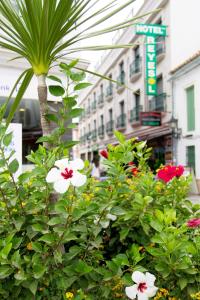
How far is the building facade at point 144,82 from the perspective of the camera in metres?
15.5

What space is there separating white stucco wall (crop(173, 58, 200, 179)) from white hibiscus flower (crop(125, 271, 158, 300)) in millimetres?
12387

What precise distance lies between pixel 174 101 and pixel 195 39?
313cm

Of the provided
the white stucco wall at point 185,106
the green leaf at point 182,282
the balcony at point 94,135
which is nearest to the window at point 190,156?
the white stucco wall at point 185,106

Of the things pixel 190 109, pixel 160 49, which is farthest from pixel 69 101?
pixel 160 49

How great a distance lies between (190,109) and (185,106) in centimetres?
36

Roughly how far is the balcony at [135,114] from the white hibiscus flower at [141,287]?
1784 centimetres

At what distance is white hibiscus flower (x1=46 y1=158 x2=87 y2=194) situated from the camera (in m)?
1.11

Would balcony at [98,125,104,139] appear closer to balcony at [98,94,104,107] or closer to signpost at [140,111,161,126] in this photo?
balcony at [98,94,104,107]

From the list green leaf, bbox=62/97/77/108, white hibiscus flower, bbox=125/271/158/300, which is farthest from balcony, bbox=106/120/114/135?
white hibiscus flower, bbox=125/271/158/300

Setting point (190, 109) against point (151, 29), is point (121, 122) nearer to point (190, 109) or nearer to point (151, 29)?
point (151, 29)

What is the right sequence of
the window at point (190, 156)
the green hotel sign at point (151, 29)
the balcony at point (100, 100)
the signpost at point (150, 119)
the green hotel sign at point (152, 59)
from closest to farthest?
the window at point (190, 156)
the green hotel sign at point (151, 29)
the green hotel sign at point (152, 59)
the signpost at point (150, 119)
the balcony at point (100, 100)

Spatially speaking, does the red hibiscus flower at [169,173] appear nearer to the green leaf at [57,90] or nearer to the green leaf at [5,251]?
the green leaf at [57,90]

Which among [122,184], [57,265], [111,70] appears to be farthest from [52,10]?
[111,70]

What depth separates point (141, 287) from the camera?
1143mm
